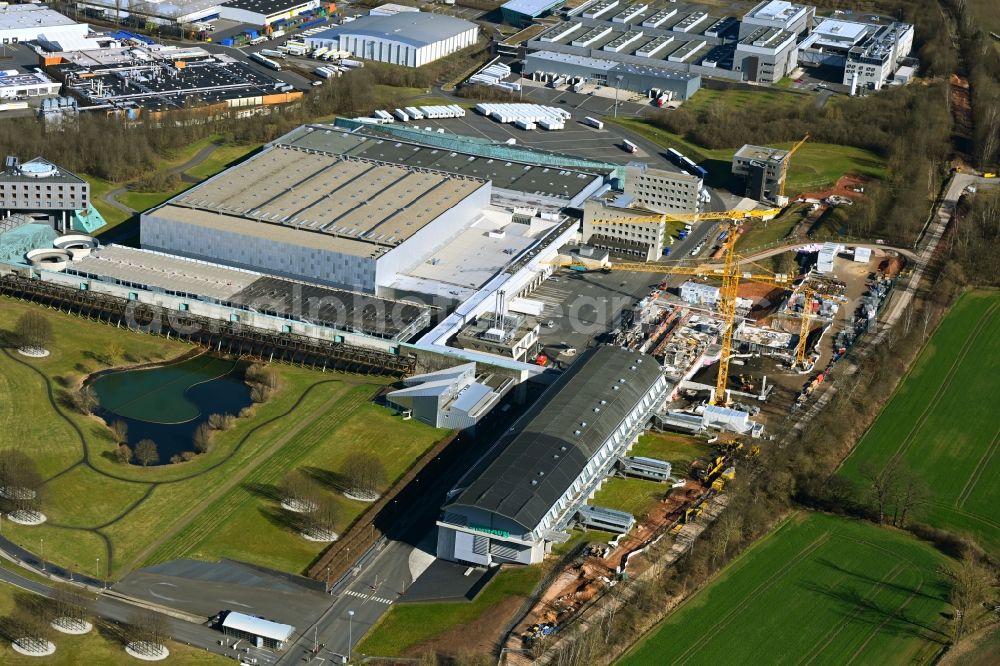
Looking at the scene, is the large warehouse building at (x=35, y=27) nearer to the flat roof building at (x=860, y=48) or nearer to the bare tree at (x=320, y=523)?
the flat roof building at (x=860, y=48)

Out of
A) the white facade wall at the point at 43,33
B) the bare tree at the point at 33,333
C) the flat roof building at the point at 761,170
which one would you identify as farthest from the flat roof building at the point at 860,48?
the bare tree at the point at 33,333

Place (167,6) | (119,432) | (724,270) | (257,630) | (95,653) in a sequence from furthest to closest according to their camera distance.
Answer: (167,6), (724,270), (119,432), (257,630), (95,653)

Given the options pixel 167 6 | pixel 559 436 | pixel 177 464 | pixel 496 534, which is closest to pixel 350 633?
pixel 496 534

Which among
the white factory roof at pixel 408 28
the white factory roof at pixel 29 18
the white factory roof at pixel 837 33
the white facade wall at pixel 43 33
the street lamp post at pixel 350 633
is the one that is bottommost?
the street lamp post at pixel 350 633

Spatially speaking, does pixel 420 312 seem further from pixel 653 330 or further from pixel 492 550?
pixel 492 550

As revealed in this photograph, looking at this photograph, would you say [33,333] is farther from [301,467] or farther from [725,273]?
[725,273]

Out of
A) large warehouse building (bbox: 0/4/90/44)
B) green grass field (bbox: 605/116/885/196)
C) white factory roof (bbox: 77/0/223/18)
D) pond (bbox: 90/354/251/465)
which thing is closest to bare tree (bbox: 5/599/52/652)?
pond (bbox: 90/354/251/465)
